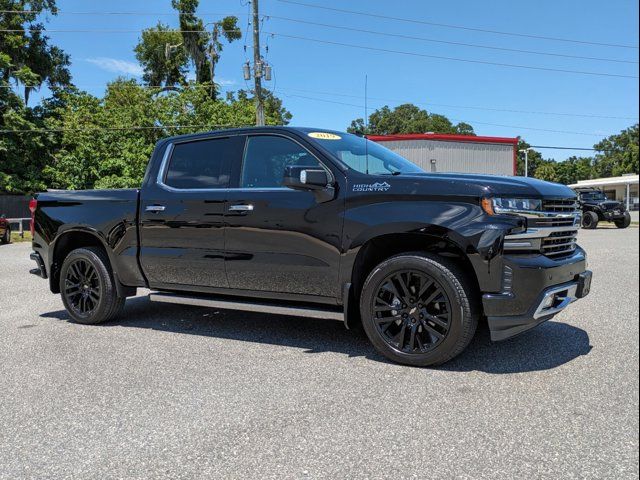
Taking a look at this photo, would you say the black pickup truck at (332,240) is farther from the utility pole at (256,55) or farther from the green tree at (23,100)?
the green tree at (23,100)

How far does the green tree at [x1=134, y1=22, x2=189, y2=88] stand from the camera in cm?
4366

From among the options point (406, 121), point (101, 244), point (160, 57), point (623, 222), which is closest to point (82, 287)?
point (101, 244)

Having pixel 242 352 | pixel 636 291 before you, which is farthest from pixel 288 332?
pixel 636 291

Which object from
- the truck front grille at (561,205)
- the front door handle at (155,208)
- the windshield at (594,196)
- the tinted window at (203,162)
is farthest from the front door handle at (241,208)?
the windshield at (594,196)

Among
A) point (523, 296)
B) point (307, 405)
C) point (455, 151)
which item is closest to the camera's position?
point (307, 405)

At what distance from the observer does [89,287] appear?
5.78 metres

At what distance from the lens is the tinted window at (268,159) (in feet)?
15.5

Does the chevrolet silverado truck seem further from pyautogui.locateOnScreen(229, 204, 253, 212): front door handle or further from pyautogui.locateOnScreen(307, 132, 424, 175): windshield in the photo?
pyautogui.locateOnScreen(229, 204, 253, 212): front door handle

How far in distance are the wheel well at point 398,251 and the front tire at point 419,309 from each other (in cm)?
11

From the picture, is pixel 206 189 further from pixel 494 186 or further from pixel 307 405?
pixel 494 186

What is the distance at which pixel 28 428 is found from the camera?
3158 mm

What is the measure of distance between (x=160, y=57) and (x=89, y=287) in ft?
148

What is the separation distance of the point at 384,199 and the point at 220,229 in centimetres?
160

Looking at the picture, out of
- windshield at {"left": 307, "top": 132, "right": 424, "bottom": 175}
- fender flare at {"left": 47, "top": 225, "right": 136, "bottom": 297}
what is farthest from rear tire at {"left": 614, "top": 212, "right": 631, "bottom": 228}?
fender flare at {"left": 47, "top": 225, "right": 136, "bottom": 297}
